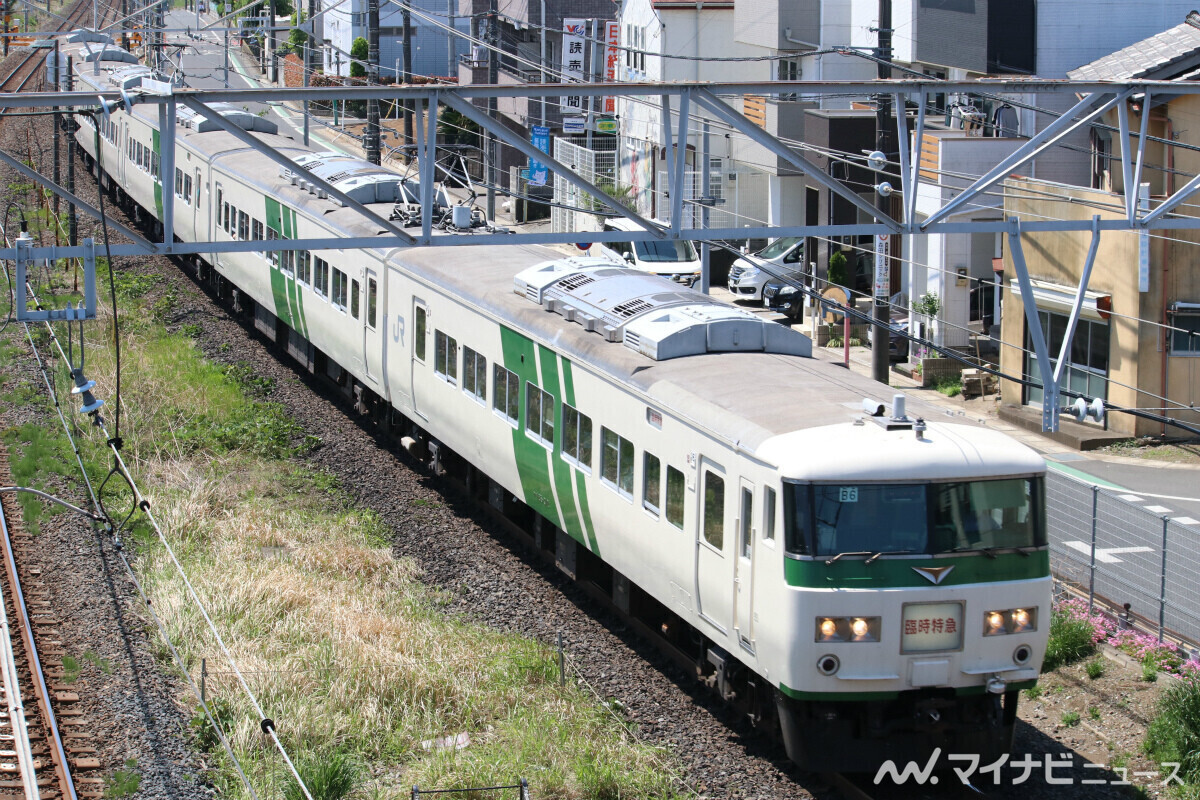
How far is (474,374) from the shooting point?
13.5 meters

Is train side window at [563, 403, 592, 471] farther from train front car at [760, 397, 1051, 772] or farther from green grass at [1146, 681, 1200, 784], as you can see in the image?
green grass at [1146, 681, 1200, 784]

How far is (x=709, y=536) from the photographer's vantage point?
370 inches

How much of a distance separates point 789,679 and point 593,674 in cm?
259

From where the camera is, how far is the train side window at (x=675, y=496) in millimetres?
9781

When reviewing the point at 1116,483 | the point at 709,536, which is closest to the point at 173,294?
the point at 1116,483

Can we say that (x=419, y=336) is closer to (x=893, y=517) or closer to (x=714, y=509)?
(x=714, y=509)

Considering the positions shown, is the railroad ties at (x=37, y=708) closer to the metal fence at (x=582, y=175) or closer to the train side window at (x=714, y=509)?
the train side window at (x=714, y=509)

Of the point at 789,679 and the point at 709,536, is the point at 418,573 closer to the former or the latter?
the point at 709,536

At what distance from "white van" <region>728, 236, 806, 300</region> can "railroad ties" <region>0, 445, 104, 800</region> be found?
17063mm

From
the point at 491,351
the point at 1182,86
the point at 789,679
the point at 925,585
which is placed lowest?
the point at 789,679

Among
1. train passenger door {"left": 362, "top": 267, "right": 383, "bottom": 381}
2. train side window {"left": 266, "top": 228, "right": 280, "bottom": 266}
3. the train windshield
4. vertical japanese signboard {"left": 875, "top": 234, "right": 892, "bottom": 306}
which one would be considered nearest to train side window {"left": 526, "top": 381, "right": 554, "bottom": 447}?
the train windshield

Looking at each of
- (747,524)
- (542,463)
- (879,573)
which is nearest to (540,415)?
(542,463)

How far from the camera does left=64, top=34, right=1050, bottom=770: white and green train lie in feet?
27.5

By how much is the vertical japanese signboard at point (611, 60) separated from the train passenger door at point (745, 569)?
87.3ft
